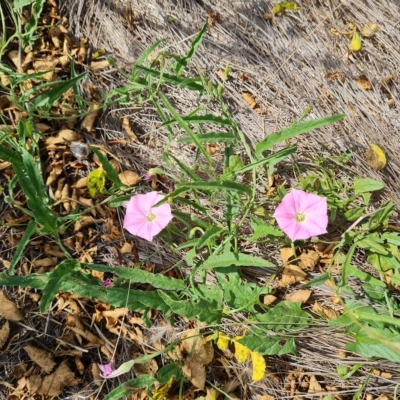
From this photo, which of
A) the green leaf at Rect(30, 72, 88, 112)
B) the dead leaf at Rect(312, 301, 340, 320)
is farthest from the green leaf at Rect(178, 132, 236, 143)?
the dead leaf at Rect(312, 301, 340, 320)

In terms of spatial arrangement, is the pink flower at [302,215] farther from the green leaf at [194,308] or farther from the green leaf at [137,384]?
the green leaf at [137,384]

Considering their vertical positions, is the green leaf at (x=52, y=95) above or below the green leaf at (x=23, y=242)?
above

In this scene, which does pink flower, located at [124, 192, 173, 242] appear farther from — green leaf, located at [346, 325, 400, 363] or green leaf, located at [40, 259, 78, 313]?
green leaf, located at [346, 325, 400, 363]

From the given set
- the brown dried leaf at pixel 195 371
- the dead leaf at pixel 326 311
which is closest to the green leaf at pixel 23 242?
the brown dried leaf at pixel 195 371

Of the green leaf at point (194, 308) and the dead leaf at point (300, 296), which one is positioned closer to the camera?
the green leaf at point (194, 308)

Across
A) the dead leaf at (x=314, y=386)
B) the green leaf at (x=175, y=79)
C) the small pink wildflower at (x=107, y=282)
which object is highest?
the green leaf at (x=175, y=79)

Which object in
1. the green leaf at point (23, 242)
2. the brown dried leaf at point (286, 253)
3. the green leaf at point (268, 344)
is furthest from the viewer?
the brown dried leaf at point (286, 253)
